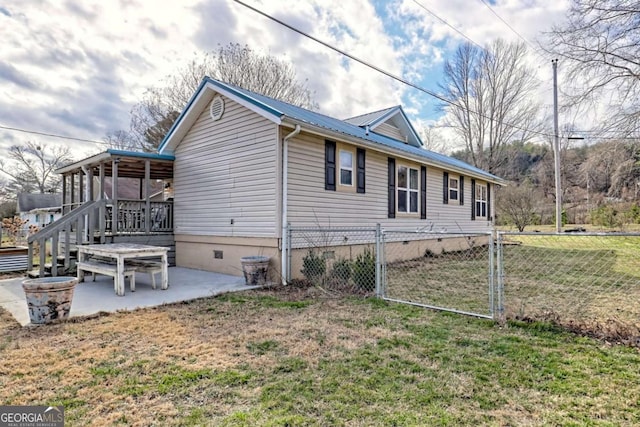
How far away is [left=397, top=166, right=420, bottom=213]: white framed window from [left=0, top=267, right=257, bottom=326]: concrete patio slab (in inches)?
214

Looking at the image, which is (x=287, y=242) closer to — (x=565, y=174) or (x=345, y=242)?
(x=345, y=242)

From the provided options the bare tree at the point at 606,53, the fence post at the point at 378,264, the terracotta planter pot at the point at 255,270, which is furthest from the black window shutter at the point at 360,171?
the bare tree at the point at 606,53

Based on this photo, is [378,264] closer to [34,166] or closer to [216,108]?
[216,108]

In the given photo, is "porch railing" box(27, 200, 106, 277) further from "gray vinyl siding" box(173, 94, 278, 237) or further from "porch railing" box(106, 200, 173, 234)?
"gray vinyl siding" box(173, 94, 278, 237)

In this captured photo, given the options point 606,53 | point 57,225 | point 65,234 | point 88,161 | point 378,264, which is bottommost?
point 378,264

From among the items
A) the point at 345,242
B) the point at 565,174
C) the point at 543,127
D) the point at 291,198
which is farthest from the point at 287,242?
the point at 565,174

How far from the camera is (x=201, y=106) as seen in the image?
9.02 metres

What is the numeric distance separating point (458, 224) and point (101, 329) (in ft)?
40.5

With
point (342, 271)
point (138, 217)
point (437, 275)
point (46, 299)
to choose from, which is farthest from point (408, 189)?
point (46, 299)

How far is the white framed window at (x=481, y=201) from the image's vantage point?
15269mm

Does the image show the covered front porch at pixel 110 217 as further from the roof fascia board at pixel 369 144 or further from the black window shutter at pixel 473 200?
the black window shutter at pixel 473 200

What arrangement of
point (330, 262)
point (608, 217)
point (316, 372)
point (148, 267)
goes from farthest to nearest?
point (608, 217) → point (330, 262) → point (148, 267) → point (316, 372)

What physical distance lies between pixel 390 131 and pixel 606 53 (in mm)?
6786

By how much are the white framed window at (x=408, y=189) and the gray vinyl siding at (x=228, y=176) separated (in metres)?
4.64
